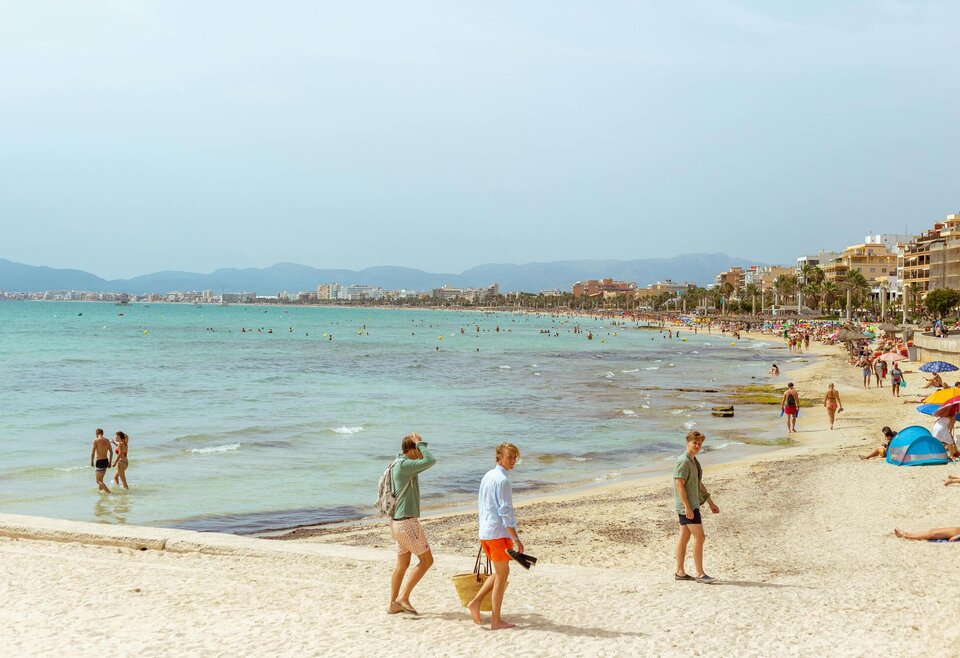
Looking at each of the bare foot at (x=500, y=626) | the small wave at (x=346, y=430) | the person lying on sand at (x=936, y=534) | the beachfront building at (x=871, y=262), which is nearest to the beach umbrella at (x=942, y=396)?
the person lying on sand at (x=936, y=534)

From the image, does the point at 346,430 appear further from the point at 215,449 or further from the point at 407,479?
the point at 407,479

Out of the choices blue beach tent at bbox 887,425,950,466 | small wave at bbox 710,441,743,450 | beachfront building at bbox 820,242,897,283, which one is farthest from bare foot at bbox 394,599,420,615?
beachfront building at bbox 820,242,897,283

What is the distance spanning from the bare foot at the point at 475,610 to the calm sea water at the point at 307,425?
761 centimetres

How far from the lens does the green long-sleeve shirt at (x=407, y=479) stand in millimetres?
6844

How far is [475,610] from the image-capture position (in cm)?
689

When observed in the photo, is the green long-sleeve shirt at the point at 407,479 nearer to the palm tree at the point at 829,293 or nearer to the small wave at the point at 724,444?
the small wave at the point at 724,444

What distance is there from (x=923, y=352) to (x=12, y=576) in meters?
44.4

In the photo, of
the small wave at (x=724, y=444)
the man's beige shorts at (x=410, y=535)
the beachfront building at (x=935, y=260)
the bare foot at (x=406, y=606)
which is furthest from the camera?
the beachfront building at (x=935, y=260)

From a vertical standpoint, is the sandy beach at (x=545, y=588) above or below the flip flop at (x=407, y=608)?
below

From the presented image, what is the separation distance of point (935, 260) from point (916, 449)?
86.4m

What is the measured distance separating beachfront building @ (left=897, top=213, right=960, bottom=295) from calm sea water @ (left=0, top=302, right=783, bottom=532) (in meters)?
40.4

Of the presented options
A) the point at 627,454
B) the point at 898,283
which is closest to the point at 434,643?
the point at 627,454

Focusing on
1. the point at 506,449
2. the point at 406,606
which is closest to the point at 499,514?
the point at 506,449

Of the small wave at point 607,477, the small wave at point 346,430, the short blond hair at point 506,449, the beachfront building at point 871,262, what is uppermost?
the beachfront building at point 871,262
